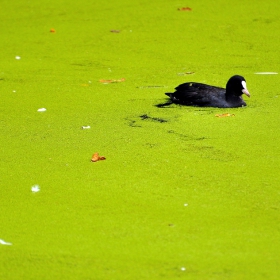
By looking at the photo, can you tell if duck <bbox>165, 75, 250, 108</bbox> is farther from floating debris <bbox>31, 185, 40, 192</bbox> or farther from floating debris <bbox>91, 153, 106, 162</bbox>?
floating debris <bbox>31, 185, 40, 192</bbox>

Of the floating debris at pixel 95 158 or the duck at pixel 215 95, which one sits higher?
the duck at pixel 215 95

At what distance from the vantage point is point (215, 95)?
4395 mm

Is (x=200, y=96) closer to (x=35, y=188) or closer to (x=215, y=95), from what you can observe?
(x=215, y=95)

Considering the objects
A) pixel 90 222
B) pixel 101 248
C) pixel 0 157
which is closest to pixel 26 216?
pixel 90 222

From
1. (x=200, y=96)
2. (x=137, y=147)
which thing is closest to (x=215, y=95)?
(x=200, y=96)

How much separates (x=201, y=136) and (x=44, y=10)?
3.52 metres

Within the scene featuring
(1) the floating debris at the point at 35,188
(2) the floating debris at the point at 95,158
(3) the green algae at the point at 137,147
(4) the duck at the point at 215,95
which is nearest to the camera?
(3) the green algae at the point at 137,147

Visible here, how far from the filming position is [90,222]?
279cm

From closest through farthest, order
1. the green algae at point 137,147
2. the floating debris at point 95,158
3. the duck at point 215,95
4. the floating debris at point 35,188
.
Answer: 1. the green algae at point 137,147
2. the floating debris at point 35,188
3. the floating debris at point 95,158
4. the duck at point 215,95

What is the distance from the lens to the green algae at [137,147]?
8.19 feet

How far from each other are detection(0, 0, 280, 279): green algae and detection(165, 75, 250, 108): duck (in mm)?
56

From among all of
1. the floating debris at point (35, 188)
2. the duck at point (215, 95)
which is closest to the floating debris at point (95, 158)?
the floating debris at point (35, 188)

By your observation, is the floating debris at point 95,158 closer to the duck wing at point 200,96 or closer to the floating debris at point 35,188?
the floating debris at point 35,188

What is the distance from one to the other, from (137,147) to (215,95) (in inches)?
35.6
